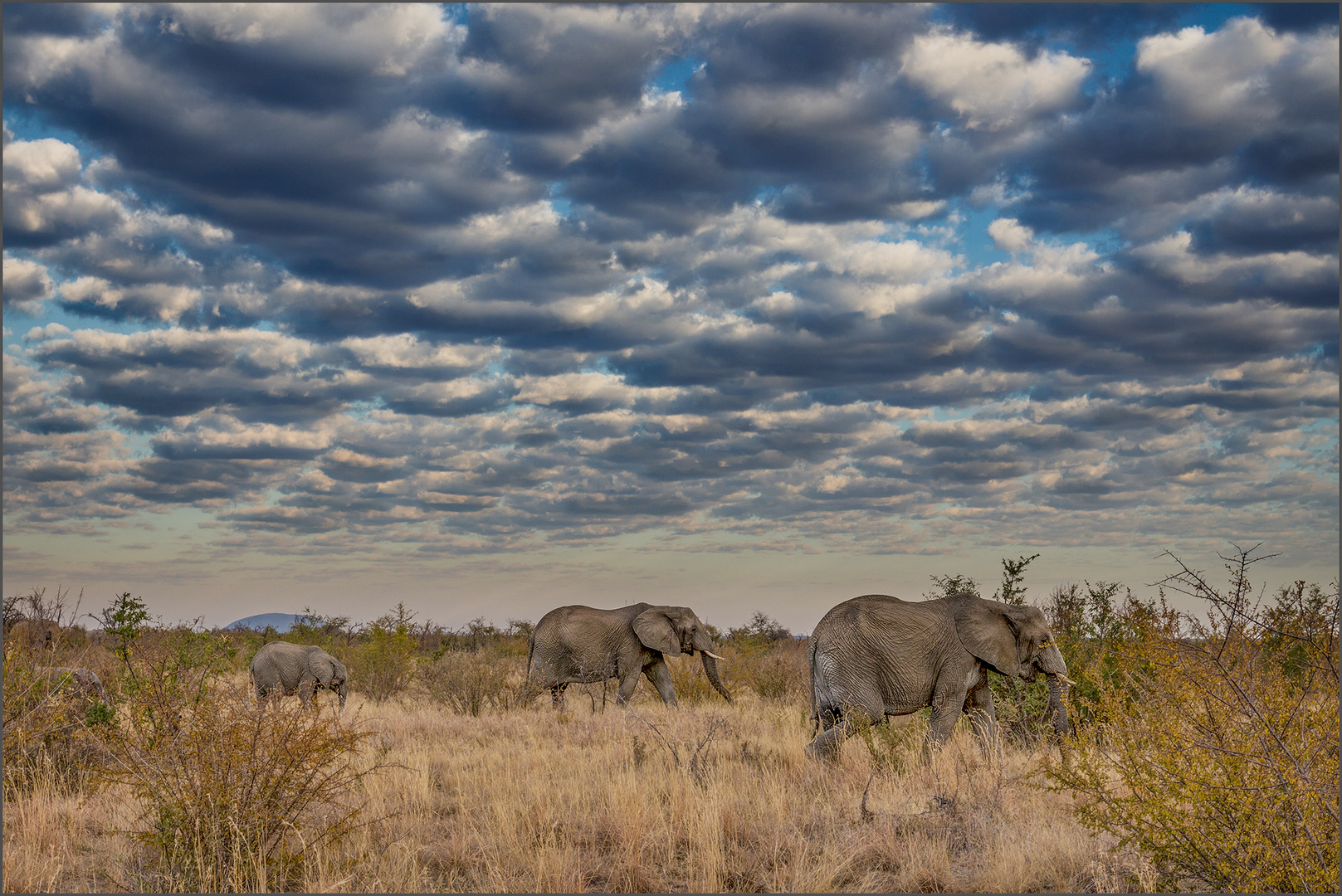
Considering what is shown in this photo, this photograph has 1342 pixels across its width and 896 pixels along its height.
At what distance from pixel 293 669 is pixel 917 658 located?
505 inches

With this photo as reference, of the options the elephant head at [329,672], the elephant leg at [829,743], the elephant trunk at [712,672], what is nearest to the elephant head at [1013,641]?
the elephant leg at [829,743]

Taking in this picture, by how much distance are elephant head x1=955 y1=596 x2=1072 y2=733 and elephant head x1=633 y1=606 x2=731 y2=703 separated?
7.42 m

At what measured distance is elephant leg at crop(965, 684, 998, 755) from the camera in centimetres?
1089

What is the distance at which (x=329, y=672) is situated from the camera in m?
18.8

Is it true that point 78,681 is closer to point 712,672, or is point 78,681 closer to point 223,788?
point 223,788

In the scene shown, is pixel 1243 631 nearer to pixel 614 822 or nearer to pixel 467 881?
pixel 614 822

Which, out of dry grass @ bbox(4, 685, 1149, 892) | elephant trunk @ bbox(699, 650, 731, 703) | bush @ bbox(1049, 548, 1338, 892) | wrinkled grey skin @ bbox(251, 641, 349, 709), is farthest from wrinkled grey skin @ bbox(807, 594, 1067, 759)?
wrinkled grey skin @ bbox(251, 641, 349, 709)

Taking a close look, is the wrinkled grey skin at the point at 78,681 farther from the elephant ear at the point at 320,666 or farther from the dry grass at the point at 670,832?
the elephant ear at the point at 320,666

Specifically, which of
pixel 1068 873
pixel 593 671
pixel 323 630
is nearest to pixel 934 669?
pixel 1068 873

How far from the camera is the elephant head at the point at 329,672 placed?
1856 centimetres

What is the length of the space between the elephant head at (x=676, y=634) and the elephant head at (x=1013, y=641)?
7.42 m

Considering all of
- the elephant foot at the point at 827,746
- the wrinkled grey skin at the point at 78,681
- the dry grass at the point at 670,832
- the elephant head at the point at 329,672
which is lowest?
the dry grass at the point at 670,832

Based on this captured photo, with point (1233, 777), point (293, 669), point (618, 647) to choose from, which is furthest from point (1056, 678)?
point (293, 669)

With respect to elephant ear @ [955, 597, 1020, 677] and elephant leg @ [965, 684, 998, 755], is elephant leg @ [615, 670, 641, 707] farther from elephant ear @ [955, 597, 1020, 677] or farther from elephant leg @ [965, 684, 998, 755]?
elephant ear @ [955, 597, 1020, 677]
